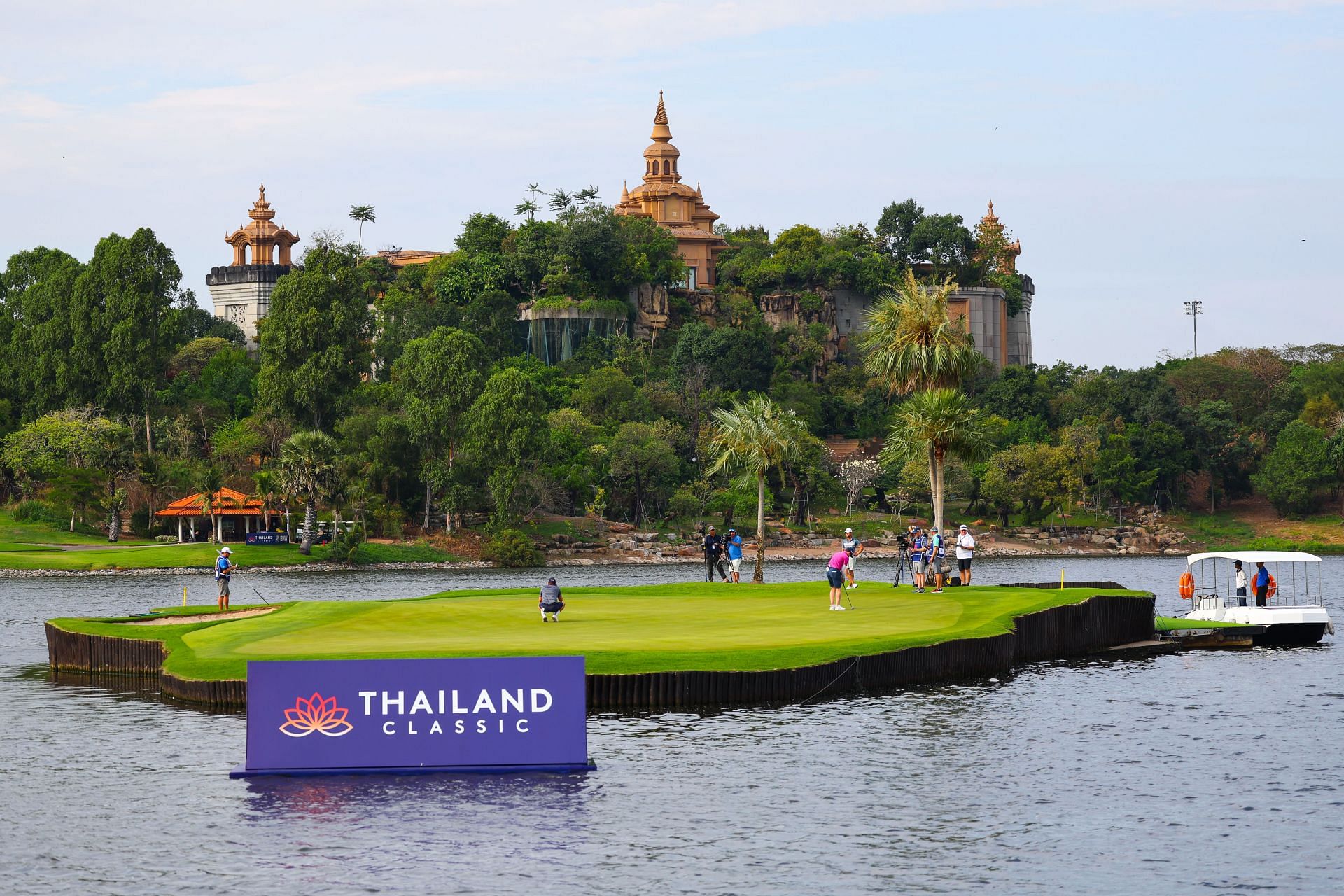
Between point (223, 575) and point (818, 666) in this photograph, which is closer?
point (818, 666)

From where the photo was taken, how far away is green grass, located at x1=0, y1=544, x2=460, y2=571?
10769cm

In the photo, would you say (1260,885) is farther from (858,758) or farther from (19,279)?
(19,279)

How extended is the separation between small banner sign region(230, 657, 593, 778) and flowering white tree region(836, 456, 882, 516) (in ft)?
401

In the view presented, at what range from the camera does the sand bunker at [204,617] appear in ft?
167

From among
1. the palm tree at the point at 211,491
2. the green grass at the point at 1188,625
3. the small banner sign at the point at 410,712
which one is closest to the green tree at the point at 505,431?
the palm tree at the point at 211,491

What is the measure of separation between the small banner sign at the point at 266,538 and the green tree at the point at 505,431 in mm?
16150

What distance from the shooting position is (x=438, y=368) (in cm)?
12600

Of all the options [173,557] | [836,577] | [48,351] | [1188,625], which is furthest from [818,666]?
[48,351]

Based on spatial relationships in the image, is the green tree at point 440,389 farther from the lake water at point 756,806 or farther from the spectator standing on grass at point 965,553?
the lake water at point 756,806

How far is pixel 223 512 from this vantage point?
121062 mm

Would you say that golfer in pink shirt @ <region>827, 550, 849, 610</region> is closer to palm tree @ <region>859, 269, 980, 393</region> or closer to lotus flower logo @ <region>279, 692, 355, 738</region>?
palm tree @ <region>859, 269, 980, 393</region>

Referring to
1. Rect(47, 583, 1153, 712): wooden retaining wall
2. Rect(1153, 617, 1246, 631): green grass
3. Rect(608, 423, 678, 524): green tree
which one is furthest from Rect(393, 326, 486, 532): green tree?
Rect(1153, 617, 1246, 631): green grass

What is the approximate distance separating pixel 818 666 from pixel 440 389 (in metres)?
90.3

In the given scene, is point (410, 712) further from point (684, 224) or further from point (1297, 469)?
point (684, 224)
